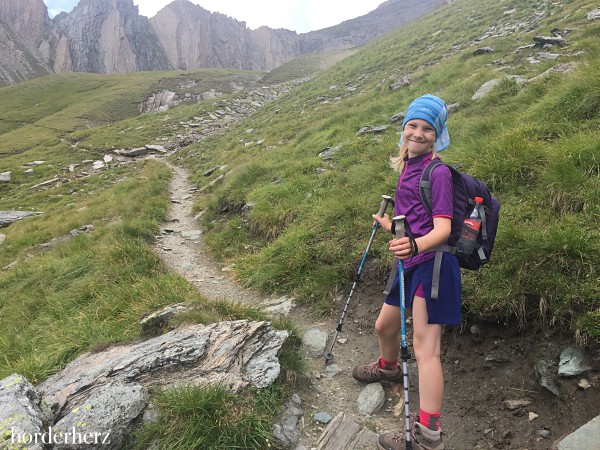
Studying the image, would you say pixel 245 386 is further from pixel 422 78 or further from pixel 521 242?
pixel 422 78

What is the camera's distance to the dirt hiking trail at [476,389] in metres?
3.45

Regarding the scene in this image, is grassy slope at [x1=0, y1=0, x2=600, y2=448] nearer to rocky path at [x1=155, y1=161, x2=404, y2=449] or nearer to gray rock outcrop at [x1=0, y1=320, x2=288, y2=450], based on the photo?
gray rock outcrop at [x1=0, y1=320, x2=288, y2=450]

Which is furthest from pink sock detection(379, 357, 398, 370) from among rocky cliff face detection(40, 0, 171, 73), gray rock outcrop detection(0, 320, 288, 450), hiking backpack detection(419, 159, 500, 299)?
rocky cliff face detection(40, 0, 171, 73)

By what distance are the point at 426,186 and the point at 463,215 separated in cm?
46

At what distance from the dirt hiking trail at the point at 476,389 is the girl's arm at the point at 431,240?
202 cm

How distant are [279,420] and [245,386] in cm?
51

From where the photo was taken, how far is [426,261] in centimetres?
352

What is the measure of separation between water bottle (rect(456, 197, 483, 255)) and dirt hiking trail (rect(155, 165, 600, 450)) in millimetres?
1751

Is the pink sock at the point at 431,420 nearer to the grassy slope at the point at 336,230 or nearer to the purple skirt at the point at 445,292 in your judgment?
the purple skirt at the point at 445,292

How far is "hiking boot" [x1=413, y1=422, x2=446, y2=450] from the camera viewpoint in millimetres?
3248

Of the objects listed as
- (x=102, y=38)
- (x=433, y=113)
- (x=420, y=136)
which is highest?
(x=102, y=38)

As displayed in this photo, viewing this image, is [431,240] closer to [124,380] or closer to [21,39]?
[124,380]

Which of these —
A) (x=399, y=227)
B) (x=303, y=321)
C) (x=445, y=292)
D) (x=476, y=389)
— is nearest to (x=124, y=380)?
(x=303, y=321)

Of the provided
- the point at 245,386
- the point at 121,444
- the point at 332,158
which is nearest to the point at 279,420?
the point at 245,386
